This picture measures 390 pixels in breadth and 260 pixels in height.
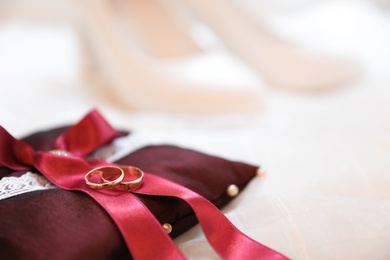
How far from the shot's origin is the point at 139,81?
0.83m

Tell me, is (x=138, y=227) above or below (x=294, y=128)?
above

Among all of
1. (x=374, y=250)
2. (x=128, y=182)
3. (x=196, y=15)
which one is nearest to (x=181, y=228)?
(x=128, y=182)

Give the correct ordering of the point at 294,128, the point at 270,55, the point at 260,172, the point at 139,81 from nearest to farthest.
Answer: the point at 260,172 → the point at 294,128 → the point at 139,81 → the point at 270,55

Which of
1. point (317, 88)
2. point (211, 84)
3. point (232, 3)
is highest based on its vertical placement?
point (232, 3)

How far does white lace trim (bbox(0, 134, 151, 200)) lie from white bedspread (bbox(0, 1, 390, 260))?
0.32 ft

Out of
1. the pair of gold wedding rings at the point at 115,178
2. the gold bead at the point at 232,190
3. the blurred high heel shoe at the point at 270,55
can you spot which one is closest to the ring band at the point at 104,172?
the pair of gold wedding rings at the point at 115,178

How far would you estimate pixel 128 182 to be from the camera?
1.32 ft

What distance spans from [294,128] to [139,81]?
30 centimetres

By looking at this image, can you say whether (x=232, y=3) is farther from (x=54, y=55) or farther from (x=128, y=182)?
(x=128, y=182)

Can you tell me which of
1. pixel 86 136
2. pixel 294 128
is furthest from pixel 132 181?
pixel 294 128

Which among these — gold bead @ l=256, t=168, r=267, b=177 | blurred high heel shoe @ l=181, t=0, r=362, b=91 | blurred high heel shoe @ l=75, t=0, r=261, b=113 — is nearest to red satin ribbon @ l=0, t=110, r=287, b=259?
gold bead @ l=256, t=168, r=267, b=177

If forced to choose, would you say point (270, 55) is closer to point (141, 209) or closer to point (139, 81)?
point (139, 81)

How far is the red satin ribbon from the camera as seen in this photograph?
0.36m

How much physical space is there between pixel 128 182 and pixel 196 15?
71cm
